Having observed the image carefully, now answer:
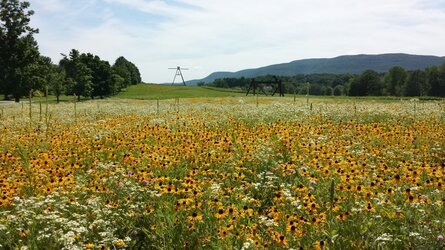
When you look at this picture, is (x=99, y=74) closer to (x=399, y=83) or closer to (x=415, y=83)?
(x=415, y=83)

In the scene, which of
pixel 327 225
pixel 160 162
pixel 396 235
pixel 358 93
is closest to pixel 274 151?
pixel 160 162

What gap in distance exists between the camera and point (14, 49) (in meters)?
45.5

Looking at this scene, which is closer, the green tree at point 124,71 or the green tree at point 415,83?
the green tree at point 124,71

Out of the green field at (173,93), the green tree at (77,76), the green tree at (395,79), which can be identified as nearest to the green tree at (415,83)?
the green tree at (395,79)

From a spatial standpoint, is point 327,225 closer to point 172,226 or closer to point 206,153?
point 172,226

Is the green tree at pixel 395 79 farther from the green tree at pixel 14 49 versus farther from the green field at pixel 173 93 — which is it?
the green tree at pixel 14 49

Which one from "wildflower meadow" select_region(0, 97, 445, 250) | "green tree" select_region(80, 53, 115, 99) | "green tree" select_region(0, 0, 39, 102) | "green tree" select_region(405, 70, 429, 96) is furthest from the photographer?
"green tree" select_region(405, 70, 429, 96)

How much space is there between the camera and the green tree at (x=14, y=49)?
147 ft

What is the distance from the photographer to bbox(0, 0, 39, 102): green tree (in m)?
44.7

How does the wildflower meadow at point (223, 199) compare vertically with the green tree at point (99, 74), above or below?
below

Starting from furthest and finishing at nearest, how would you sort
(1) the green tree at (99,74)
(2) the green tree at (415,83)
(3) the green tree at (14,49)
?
1. (2) the green tree at (415,83)
2. (1) the green tree at (99,74)
3. (3) the green tree at (14,49)

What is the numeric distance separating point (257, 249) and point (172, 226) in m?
1.13

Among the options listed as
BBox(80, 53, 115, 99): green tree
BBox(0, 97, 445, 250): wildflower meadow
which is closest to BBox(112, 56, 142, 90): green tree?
BBox(80, 53, 115, 99): green tree

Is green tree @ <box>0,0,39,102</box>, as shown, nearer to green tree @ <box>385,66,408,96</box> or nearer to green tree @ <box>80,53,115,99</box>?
green tree @ <box>80,53,115,99</box>
